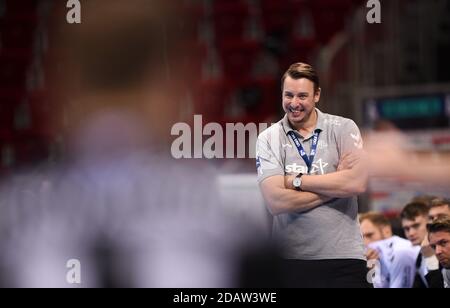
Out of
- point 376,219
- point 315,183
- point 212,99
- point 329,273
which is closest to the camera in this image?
point 315,183

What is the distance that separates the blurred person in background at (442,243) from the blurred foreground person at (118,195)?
0.74 m

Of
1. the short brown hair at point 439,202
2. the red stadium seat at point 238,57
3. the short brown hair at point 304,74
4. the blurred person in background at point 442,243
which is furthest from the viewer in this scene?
the red stadium seat at point 238,57

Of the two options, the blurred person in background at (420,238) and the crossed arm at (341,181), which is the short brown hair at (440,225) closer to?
the blurred person in background at (420,238)

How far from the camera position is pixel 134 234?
11.4 ft

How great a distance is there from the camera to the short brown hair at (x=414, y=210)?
3.39 meters

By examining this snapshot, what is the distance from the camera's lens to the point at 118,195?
140 inches

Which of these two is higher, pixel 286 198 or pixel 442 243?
pixel 286 198

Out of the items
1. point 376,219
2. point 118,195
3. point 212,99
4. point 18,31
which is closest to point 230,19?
point 212,99

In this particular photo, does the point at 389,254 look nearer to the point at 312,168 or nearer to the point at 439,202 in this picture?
the point at 439,202

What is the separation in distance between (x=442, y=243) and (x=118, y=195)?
1.32 metres

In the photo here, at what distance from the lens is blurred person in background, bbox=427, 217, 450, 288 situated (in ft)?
10.5

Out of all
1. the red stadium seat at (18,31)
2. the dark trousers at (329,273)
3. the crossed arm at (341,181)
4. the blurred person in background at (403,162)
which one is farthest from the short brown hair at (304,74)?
the red stadium seat at (18,31)

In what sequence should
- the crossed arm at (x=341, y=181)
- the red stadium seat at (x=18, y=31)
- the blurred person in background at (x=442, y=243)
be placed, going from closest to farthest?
the crossed arm at (x=341, y=181)
the blurred person in background at (x=442, y=243)
the red stadium seat at (x=18, y=31)

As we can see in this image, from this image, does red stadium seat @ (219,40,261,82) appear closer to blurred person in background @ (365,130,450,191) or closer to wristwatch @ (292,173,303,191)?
blurred person in background @ (365,130,450,191)
